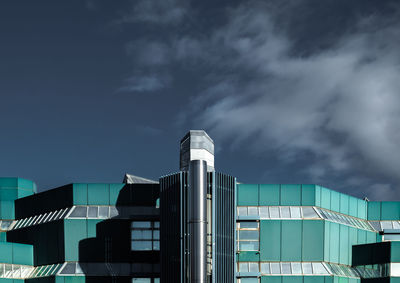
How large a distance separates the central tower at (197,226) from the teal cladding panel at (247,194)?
19.8 ft

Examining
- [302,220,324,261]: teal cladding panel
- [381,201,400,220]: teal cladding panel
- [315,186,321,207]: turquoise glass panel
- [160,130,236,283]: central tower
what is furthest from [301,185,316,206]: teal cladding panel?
[381,201,400,220]: teal cladding panel

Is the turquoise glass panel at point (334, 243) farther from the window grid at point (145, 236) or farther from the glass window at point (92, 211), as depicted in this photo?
the glass window at point (92, 211)

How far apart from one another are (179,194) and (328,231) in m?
14.5

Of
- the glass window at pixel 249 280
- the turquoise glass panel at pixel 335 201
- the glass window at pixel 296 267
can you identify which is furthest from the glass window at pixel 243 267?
the turquoise glass panel at pixel 335 201

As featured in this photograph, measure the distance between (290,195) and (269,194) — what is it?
1723mm

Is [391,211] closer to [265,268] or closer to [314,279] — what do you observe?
[314,279]

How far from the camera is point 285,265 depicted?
155ft

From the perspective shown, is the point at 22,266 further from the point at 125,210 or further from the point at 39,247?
the point at 125,210

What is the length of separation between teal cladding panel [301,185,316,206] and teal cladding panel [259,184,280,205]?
2056 millimetres

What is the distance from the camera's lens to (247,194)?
48.8 m

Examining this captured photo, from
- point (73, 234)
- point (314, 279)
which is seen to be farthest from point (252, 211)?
point (73, 234)

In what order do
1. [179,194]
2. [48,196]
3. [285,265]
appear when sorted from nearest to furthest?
[179,194] < [285,265] < [48,196]

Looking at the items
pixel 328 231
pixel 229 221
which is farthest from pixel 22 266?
pixel 328 231

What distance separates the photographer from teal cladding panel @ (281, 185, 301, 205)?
48969 millimetres
